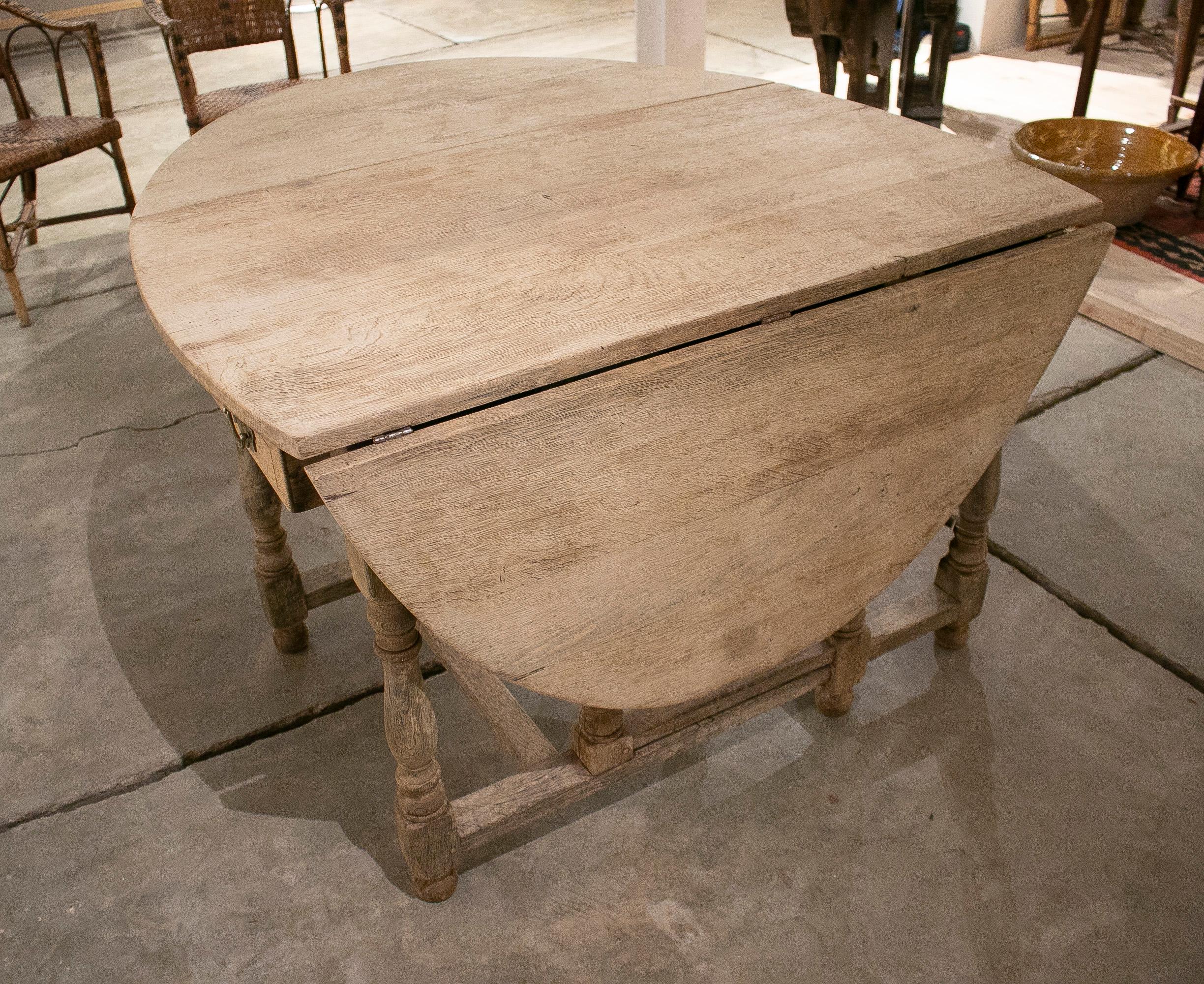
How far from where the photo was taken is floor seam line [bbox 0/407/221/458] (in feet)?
8.37

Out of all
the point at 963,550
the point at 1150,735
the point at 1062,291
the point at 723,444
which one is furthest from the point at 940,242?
the point at 1150,735

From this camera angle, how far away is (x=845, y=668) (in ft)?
5.62

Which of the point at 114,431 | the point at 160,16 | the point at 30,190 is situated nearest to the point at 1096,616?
the point at 114,431

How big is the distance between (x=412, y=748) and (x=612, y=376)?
1.99 feet

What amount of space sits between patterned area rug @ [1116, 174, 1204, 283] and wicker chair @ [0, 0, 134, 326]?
10.6ft

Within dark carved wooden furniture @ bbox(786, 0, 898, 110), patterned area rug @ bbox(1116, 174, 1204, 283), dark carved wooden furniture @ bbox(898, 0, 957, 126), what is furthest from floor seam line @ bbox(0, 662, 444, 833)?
patterned area rug @ bbox(1116, 174, 1204, 283)

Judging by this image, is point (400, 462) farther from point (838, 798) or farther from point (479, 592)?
point (838, 798)

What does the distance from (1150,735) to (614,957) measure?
39.3 inches

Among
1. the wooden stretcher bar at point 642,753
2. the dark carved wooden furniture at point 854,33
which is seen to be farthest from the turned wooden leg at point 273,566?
the dark carved wooden furniture at point 854,33

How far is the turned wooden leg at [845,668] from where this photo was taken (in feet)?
→ 5.50

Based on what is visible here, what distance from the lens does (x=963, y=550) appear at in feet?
5.84

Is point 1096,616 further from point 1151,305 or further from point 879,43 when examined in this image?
point 879,43

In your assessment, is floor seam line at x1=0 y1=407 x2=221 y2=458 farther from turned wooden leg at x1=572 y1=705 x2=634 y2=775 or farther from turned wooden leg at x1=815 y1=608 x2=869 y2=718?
turned wooden leg at x1=815 y1=608 x2=869 y2=718

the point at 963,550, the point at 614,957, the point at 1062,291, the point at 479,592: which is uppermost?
the point at 1062,291
